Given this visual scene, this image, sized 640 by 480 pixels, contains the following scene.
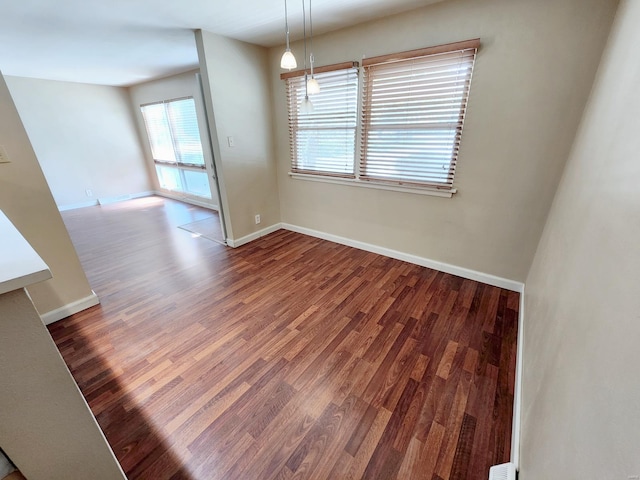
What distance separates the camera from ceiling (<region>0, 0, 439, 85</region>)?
203 cm

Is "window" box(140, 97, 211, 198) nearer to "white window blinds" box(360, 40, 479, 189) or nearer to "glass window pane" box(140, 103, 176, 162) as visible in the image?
"glass window pane" box(140, 103, 176, 162)

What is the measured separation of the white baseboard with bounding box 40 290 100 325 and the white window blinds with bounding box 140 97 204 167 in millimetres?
3442

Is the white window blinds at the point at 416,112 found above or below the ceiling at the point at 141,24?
below

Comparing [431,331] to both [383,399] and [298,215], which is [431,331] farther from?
[298,215]

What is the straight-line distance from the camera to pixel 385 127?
102 inches

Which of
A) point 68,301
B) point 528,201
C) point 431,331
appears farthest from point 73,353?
point 528,201

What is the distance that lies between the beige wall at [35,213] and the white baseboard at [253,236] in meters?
1.47

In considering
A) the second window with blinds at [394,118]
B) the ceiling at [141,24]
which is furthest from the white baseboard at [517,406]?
the ceiling at [141,24]

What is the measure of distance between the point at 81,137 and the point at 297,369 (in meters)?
6.43

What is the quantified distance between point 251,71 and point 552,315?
3513mm

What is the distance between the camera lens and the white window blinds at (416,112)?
7.09 feet

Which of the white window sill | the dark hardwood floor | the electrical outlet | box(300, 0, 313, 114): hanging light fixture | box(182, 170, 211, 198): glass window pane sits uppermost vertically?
box(300, 0, 313, 114): hanging light fixture

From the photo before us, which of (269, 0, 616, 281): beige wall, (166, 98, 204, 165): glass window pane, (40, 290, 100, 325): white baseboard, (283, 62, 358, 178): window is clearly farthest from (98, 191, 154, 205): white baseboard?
(269, 0, 616, 281): beige wall

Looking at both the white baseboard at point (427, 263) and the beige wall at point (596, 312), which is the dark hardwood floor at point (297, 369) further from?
the beige wall at point (596, 312)
